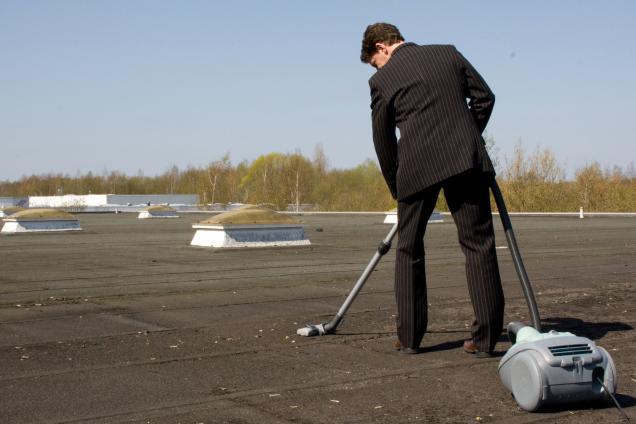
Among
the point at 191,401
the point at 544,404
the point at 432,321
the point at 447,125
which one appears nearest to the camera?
the point at 544,404

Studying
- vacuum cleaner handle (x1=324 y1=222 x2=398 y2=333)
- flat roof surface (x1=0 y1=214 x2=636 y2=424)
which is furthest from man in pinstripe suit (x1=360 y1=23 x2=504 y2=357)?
vacuum cleaner handle (x1=324 y1=222 x2=398 y2=333)

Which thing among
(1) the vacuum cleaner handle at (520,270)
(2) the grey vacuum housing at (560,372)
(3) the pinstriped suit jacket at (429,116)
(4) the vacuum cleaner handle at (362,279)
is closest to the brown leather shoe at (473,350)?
(1) the vacuum cleaner handle at (520,270)

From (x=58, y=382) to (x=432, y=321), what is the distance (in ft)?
10.3

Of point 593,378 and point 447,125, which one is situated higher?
point 447,125

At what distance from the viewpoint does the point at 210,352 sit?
5.70 metres

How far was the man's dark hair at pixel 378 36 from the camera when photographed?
5551mm

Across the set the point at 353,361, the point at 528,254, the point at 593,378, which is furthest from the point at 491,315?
the point at 528,254

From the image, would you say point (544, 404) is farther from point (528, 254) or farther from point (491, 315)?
point (528, 254)

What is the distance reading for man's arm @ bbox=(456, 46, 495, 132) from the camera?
5277 mm

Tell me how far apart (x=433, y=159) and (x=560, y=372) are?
1683 millimetres

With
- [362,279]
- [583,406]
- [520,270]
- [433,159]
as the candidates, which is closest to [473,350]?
[520,270]

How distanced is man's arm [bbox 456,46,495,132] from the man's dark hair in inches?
18.0

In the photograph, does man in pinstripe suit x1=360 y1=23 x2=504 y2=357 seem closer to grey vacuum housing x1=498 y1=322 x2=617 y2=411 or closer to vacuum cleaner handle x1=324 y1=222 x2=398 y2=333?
vacuum cleaner handle x1=324 y1=222 x2=398 y2=333

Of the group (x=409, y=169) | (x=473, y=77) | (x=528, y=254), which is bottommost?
(x=528, y=254)
